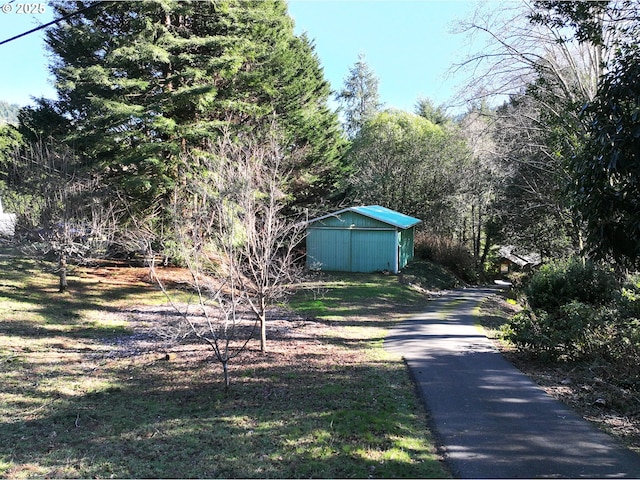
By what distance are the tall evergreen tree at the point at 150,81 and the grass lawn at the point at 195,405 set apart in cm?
574

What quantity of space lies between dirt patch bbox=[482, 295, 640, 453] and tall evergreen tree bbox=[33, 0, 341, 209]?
455 inches

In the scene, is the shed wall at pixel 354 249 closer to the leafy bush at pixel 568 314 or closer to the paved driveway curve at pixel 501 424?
the leafy bush at pixel 568 314

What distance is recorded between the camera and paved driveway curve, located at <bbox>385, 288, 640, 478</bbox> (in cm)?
412

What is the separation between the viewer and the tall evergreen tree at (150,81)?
13.6m

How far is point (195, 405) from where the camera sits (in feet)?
19.9

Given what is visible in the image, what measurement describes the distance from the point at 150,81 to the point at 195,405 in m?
12.6

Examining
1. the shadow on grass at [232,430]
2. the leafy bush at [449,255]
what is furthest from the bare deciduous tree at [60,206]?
the leafy bush at [449,255]

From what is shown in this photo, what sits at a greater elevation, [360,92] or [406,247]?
[360,92]

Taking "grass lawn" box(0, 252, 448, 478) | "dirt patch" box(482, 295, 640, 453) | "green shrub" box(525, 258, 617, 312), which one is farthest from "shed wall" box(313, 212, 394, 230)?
"dirt patch" box(482, 295, 640, 453)

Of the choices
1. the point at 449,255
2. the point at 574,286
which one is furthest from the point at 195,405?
the point at 449,255

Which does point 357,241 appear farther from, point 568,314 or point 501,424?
point 501,424

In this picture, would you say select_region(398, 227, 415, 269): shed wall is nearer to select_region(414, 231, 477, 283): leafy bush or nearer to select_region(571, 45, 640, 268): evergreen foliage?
select_region(414, 231, 477, 283): leafy bush

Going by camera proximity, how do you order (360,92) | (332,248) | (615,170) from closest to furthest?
(615,170) < (332,248) < (360,92)

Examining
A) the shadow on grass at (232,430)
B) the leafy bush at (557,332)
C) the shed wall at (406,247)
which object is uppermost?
the shed wall at (406,247)
